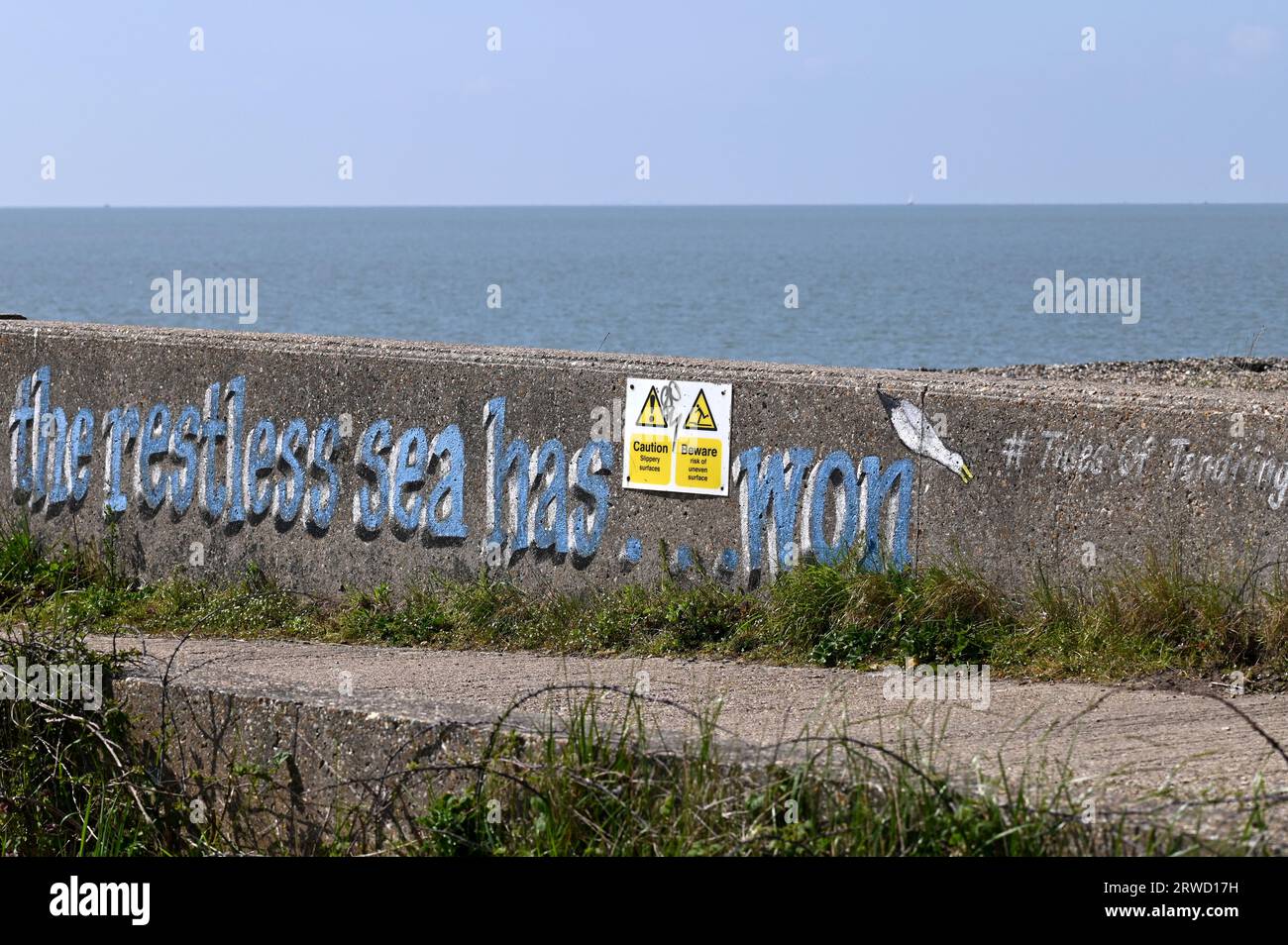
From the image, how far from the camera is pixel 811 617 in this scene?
23.5 feet

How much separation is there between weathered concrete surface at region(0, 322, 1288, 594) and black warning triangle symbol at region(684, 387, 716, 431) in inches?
4.6

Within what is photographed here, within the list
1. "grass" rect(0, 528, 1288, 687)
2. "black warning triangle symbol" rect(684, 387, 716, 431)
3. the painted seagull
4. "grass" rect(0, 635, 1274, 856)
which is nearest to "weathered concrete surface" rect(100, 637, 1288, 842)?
"grass" rect(0, 635, 1274, 856)

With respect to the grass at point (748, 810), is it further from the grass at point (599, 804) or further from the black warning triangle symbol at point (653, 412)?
the black warning triangle symbol at point (653, 412)

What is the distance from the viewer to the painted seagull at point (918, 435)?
712 centimetres

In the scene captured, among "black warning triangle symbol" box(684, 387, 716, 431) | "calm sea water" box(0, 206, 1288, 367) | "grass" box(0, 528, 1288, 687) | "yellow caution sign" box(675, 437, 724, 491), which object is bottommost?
"grass" box(0, 528, 1288, 687)

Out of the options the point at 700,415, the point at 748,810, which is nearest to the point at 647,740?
the point at 748,810

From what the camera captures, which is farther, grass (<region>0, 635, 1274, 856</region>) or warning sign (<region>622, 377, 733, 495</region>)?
warning sign (<region>622, 377, 733, 495</region>)

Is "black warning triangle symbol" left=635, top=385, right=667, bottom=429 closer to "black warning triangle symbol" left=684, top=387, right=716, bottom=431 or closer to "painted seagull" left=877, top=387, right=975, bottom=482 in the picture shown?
"black warning triangle symbol" left=684, top=387, right=716, bottom=431

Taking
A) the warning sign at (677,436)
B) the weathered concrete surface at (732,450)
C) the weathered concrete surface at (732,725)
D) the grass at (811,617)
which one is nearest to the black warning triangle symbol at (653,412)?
the warning sign at (677,436)

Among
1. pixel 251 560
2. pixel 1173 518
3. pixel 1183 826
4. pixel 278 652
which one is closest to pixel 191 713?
pixel 278 652

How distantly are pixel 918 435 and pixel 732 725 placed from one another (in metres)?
2.05

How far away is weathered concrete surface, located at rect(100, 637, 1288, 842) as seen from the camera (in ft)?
15.7

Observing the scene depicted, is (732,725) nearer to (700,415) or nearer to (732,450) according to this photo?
(732,450)

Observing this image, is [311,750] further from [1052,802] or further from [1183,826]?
[1183,826]
